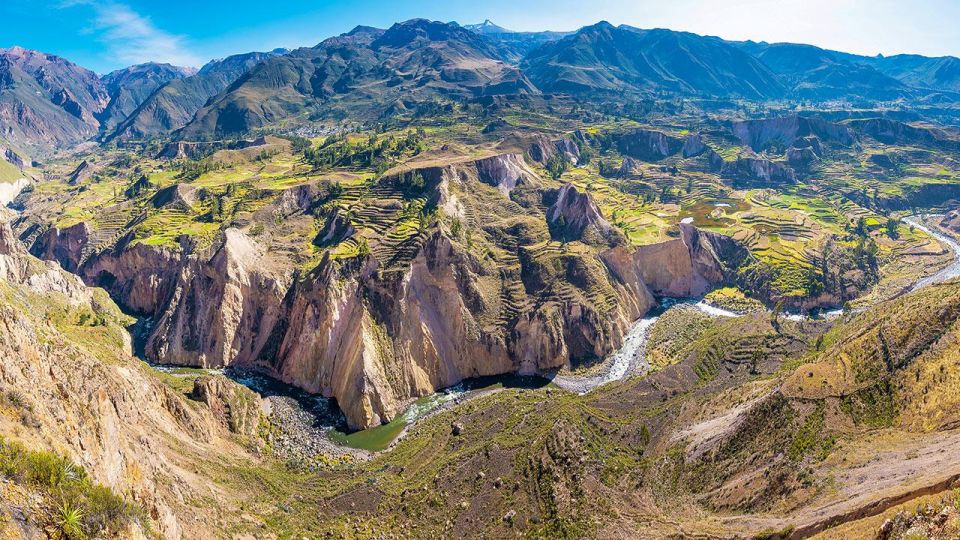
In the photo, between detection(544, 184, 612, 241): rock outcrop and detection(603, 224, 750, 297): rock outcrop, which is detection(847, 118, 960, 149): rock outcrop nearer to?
detection(603, 224, 750, 297): rock outcrop

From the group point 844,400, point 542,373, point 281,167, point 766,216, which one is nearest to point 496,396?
point 542,373

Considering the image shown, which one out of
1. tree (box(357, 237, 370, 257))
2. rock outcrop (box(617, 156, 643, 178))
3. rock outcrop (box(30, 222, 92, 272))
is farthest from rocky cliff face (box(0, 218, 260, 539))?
rock outcrop (box(617, 156, 643, 178))

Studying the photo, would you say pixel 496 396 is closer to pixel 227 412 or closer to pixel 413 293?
pixel 413 293

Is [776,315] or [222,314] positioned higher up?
[222,314]

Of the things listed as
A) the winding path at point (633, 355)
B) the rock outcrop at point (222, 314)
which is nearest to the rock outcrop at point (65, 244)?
the rock outcrop at point (222, 314)

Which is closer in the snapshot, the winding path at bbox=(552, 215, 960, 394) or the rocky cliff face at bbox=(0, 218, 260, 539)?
the rocky cliff face at bbox=(0, 218, 260, 539)

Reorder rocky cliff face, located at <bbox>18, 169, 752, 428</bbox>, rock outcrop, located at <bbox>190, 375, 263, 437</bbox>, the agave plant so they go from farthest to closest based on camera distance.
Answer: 1. rocky cliff face, located at <bbox>18, 169, 752, 428</bbox>
2. rock outcrop, located at <bbox>190, 375, 263, 437</bbox>
3. the agave plant

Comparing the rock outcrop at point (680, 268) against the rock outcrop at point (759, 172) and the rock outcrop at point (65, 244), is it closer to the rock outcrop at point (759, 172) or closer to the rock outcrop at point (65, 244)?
the rock outcrop at point (759, 172)

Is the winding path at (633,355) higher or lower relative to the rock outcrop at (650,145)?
lower

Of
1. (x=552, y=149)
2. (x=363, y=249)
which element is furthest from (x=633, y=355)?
(x=552, y=149)

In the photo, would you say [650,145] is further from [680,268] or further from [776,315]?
[776,315]

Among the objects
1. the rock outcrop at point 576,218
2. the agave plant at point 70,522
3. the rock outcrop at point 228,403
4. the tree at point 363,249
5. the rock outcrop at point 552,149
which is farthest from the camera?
the rock outcrop at point 552,149
